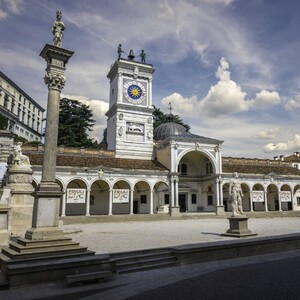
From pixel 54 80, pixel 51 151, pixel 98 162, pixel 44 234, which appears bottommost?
pixel 44 234

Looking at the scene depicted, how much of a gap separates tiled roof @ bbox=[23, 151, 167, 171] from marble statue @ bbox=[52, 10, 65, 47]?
22174mm

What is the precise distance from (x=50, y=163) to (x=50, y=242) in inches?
88.9

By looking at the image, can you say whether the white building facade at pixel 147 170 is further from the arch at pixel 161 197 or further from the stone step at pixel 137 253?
the stone step at pixel 137 253

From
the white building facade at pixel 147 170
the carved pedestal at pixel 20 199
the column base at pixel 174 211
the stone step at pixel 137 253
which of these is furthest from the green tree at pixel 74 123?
the stone step at pixel 137 253

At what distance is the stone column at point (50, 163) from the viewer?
847 centimetres

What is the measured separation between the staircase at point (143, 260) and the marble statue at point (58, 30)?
6.94 m

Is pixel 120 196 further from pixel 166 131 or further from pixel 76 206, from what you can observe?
pixel 166 131

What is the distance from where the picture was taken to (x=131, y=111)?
40.3 m

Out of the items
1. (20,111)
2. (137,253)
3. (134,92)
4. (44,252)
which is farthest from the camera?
(20,111)

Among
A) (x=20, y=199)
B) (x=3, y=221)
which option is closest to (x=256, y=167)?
(x=20, y=199)

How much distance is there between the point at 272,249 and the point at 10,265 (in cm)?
866

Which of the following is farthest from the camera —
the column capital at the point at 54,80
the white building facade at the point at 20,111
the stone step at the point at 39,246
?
the white building facade at the point at 20,111

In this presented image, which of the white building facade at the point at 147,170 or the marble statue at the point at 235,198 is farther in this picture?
the white building facade at the point at 147,170

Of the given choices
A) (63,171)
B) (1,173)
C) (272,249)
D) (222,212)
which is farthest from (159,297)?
(222,212)
